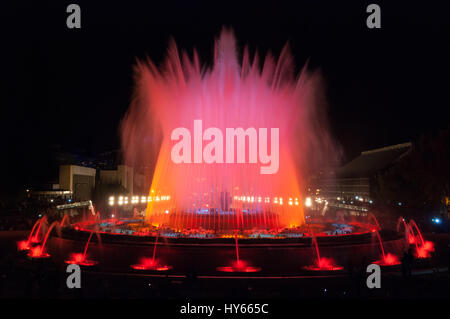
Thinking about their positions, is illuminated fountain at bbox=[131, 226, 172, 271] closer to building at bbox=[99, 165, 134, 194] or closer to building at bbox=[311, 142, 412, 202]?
building at bbox=[99, 165, 134, 194]

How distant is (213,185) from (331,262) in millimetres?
8559

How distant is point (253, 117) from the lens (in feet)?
70.9

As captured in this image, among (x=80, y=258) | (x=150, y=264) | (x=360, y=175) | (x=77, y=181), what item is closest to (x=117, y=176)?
(x=77, y=181)

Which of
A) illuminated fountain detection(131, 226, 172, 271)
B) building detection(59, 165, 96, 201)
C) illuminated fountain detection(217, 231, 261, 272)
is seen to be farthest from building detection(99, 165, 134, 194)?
illuminated fountain detection(217, 231, 261, 272)

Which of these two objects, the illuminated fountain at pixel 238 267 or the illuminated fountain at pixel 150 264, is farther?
the illuminated fountain at pixel 150 264

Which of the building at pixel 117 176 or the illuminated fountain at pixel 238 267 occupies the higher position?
the building at pixel 117 176

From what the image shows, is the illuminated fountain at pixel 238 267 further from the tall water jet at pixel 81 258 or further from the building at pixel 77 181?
the building at pixel 77 181

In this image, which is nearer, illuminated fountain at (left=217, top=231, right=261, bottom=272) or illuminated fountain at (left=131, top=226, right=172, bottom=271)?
illuminated fountain at (left=217, top=231, right=261, bottom=272)

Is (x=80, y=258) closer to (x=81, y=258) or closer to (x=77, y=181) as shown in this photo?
(x=81, y=258)

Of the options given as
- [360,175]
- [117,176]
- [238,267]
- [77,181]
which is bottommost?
[238,267]

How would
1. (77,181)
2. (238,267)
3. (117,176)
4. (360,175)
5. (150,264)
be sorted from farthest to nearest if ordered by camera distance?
(360,175), (117,176), (77,181), (150,264), (238,267)

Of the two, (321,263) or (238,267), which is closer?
(238,267)

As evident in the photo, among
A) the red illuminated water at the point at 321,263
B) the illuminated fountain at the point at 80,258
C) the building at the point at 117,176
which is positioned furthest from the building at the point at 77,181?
the red illuminated water at the point at 321,263
